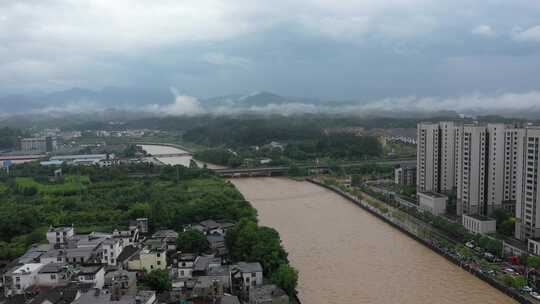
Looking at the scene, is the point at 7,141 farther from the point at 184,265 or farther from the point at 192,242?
the point at 184,265

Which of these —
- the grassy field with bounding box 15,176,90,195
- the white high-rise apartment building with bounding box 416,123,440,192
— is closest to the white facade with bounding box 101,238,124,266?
the grassy field with bounding box 15,176,90,195

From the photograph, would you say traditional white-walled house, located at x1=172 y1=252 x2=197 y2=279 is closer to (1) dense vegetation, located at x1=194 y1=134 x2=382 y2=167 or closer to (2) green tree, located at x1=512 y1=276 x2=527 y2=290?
(2) green tree, located at x1=512 y1=276 x2=527 y2=290

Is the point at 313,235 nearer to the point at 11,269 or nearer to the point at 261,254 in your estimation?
the point at 261,254

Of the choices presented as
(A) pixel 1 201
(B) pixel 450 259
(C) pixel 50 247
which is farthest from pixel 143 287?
→ (A) pixel 1 201

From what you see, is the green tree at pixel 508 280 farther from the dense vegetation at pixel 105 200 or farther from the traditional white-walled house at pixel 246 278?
the dense vegetation at pixel 105 200

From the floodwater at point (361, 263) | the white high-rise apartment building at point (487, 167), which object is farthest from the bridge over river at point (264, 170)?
the white high-rise apartment building at point (487, 167)

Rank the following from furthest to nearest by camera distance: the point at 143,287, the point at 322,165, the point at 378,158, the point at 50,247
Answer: the point at 378,158, the point at 322,165, the point at 50,247, the point at 143,287
